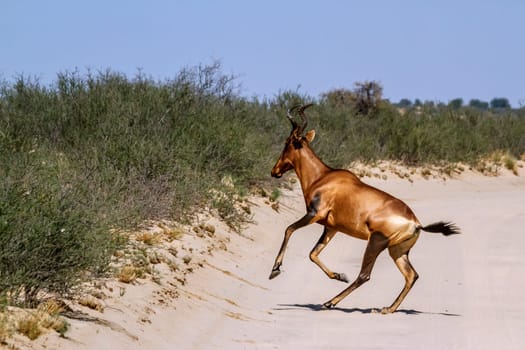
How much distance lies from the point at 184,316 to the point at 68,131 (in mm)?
9121

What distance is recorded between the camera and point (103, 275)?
12414 millimetres

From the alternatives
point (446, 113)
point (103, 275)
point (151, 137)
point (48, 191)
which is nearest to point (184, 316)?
point (103, 275)

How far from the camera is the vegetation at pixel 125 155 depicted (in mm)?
11648

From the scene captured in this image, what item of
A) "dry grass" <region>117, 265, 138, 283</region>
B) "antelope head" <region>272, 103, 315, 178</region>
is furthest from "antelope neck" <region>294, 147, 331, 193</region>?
"dry grass" <region>117, 265, 138, 283</region>

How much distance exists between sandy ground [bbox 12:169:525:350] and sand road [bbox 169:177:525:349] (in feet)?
0.05

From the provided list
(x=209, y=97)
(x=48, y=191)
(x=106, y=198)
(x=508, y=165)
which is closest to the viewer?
(x=48, y=191)

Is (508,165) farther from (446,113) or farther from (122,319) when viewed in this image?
(122,319)

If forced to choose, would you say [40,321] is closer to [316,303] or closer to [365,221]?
[365,221]

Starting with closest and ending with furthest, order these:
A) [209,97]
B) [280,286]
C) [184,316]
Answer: [184,316]
[280,286]
[209,97]

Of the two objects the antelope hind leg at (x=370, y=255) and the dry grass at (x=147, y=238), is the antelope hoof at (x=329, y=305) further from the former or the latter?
the dry grass at (x=147, y=238)

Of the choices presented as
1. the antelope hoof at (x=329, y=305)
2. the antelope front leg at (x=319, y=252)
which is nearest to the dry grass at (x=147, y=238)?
the antelope front leg at (x=319, y=252)

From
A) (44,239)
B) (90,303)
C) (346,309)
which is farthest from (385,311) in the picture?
(44,239)

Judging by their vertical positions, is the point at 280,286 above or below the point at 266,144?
below

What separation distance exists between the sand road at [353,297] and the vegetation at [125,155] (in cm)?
118
